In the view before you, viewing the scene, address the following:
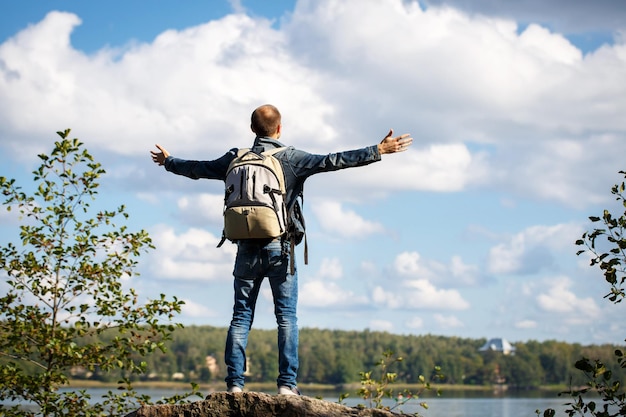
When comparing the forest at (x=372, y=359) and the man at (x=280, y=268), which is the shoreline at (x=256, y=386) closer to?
the forest at (x=372, y=359)

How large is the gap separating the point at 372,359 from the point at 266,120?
5315 inches

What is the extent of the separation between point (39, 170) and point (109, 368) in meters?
2.54

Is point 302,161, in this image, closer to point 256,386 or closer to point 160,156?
point 160,156

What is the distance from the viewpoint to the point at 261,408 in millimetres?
7090

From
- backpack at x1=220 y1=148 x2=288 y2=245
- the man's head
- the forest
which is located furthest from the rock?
the forest

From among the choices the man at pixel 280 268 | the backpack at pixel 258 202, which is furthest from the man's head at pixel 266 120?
the backpack at pixel 258 202

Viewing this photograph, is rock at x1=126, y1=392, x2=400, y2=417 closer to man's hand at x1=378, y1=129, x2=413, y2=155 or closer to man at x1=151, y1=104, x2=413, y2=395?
man at x1=151, y1=104, x2=413, y2=395

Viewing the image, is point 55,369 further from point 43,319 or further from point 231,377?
point 231,377

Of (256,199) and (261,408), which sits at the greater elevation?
(256,199)

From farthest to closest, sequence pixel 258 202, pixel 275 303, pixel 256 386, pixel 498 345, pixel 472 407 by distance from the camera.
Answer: pixel 498 345
pixel 256 386
pixel 472 407
pixel 275 303
pixel 258 202

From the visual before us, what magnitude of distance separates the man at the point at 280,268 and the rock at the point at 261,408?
0.93 ft

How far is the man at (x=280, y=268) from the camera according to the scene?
7.61 meters

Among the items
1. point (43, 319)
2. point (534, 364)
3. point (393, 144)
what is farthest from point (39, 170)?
point (534, 364)

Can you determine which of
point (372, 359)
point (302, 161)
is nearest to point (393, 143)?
point (302, 161)
